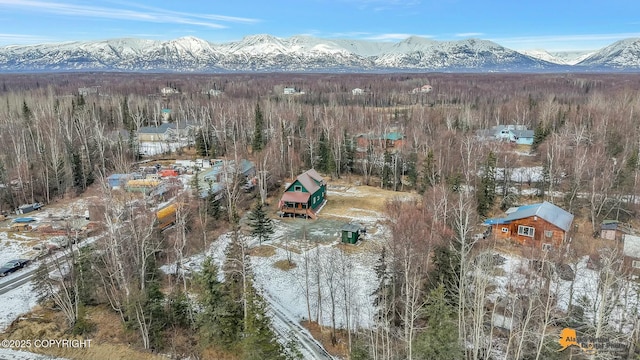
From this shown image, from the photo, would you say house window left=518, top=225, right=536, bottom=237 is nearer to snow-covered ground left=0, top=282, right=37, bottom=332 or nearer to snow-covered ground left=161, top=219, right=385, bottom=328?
snow-covered ground left=161, top=219, right=385, bottom=328

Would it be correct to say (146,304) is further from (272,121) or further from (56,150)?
(272,121)

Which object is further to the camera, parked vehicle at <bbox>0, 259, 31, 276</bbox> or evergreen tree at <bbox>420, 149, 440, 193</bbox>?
evergreen tree at <bbox>420, 149, 440, 193</bbox>

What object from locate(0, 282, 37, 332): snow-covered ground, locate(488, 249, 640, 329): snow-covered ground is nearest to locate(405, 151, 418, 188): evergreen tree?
locate(488, 249, 640, 329): snow-covered ground

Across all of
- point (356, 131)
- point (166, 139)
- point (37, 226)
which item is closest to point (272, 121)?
point (356, 131)

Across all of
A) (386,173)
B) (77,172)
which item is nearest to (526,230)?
(386,173)

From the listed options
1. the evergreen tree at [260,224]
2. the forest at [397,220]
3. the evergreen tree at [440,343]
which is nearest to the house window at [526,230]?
the forest at [397,220]

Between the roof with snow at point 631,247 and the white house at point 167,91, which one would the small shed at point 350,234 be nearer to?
the roof with snow at point 631,247

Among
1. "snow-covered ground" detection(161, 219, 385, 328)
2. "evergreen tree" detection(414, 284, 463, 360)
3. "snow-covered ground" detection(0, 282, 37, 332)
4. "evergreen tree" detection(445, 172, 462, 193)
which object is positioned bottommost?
"snow-covered ground" detection(161, 219, 385, 328)
